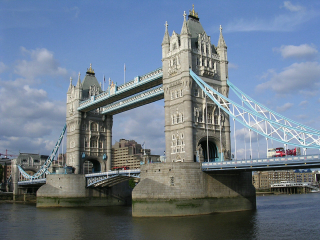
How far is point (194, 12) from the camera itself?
56.3 metres

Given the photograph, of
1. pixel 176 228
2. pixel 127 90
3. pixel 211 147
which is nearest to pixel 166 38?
pixel 127 90

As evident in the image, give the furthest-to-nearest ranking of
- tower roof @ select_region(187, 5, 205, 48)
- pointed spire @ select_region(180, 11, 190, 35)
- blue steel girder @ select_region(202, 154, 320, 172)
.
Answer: tower roof @ select_region(187, 5, 205, 48) → pointed spire @ select_region(180, 11, 190, 35) → blue steel girder @ select_region(202, 154, 320, 172)

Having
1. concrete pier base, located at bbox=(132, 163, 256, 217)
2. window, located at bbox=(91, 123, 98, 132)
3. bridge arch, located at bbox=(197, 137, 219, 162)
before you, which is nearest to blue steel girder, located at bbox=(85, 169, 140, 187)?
bridge arch, located at bbox=(197, 137, 219, 162)

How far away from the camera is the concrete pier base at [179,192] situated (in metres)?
43.3

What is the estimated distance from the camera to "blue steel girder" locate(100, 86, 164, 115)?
5967cm

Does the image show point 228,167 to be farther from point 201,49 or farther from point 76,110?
point 76,110

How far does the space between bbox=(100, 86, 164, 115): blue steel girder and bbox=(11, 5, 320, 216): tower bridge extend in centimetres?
20

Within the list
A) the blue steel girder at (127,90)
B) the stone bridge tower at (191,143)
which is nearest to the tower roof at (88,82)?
the blue steel girder at (127,90)

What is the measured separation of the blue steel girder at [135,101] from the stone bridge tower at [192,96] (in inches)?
247

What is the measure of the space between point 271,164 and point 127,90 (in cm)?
3058

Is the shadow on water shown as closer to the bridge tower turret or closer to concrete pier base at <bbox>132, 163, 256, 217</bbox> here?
concrete pier base at <bbox>132, 163, 256, 217</bbox>

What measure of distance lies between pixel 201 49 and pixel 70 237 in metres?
31.9

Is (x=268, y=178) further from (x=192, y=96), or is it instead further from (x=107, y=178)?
(x=192, y=96)

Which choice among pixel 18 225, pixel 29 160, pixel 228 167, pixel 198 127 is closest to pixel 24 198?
pixel 29 160
